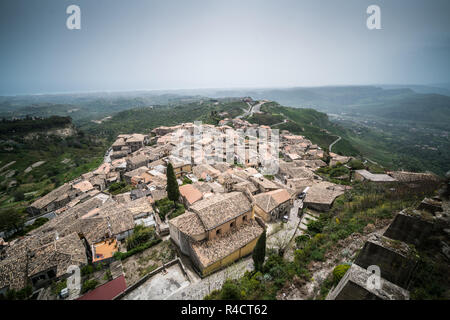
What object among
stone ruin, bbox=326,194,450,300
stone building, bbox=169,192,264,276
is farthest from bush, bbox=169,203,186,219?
stone ruin, bbox=326,194,450,300

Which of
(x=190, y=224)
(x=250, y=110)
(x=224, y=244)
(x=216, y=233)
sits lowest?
(x=224, y=244)

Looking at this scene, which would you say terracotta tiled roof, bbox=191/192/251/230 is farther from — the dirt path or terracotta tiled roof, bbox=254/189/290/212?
the dirt path

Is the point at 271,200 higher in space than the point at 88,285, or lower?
higher

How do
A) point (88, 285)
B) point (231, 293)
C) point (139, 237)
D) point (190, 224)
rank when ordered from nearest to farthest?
point (231, 293)
point (88, 285)
point (190, 224)
point (139, 237)

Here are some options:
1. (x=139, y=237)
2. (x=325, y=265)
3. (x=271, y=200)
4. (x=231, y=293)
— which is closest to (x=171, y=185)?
(x=139, y=237)

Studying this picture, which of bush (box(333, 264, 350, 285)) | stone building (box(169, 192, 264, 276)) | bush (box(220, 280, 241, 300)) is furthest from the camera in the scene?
stone building (box(169, 192, 264, 276))

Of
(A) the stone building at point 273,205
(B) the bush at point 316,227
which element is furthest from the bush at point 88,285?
(B) the bush at point 316,227

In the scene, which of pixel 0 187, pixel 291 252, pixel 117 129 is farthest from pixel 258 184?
pixel 117 129

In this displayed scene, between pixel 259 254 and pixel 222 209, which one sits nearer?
pixel 259 254

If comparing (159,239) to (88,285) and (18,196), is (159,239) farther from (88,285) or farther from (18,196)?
(18,196)

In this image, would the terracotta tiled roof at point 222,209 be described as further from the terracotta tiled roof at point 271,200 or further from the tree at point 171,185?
the tree at point 171,185

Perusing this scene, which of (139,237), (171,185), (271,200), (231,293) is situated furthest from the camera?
(171,185)
